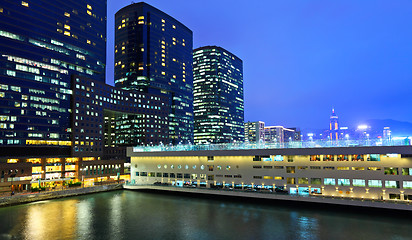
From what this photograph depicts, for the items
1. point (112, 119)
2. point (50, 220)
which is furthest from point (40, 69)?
point (112, 119)

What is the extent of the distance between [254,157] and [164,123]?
334ft

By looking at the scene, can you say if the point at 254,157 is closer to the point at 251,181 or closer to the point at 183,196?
the point at 251,181

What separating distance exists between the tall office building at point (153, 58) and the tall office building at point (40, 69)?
4785cm

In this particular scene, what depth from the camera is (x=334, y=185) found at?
166 feet

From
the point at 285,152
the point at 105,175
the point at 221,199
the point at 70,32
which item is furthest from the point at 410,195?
the point at 70,32

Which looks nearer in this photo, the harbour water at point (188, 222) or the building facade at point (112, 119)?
the harbour water at point (188, 222)

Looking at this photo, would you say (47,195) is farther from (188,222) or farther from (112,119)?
(112,119)

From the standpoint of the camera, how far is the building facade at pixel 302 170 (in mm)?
45656

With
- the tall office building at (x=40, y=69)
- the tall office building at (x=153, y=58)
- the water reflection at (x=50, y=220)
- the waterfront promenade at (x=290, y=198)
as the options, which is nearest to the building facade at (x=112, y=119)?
the tall office building at (x=40, y=69)

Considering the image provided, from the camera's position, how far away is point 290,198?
52.6 m

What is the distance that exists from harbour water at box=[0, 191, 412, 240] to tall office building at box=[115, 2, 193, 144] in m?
98.4

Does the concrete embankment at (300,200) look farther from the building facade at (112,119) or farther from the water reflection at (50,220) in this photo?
the building facade at (112,119)

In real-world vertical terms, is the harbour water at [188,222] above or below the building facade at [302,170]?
below

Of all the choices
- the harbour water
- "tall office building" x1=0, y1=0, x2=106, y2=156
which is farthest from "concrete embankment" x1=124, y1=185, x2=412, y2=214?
"tall office building" x1=0, y1=0, x2=106, y2=156
